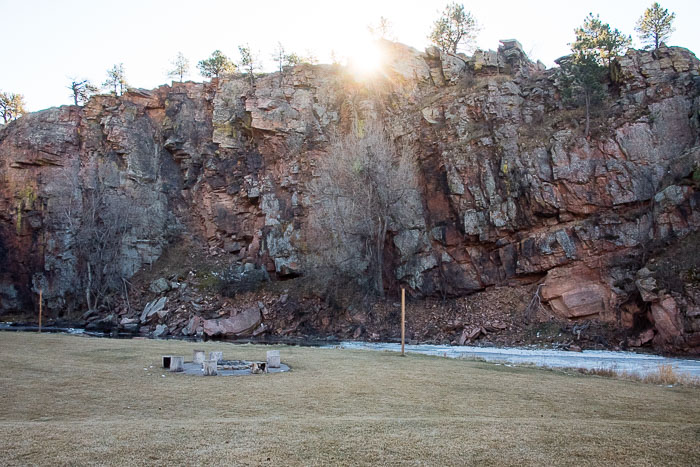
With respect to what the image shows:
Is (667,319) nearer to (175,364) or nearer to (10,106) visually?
(175,364)

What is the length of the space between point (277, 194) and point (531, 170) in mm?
22089

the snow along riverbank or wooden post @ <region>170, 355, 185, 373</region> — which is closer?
wooden post @ <region>170, 355, 185, 373</region>

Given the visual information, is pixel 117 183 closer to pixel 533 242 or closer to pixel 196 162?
pixel 196 162

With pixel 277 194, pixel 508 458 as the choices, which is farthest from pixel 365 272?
pixel 508 458

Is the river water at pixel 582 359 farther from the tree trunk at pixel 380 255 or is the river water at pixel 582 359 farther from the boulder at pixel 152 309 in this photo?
the boulder at pixel 152 309

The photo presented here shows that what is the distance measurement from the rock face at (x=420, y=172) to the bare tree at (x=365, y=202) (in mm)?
1886

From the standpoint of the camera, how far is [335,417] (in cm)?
856

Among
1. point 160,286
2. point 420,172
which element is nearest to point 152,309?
point 160,286

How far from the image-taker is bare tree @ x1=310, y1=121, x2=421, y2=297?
3597cm

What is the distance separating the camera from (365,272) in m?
37.0

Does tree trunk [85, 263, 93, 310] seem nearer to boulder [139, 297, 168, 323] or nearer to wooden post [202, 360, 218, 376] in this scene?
boulder [139, 297, 168, 323]

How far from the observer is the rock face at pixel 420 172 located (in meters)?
30.8

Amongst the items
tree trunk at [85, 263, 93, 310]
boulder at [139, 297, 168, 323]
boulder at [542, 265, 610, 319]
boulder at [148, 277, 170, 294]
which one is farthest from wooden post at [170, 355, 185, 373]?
tree trunk at [85, 263, 93, 310]

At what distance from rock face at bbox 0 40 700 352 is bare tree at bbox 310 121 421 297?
1886 millimetres
